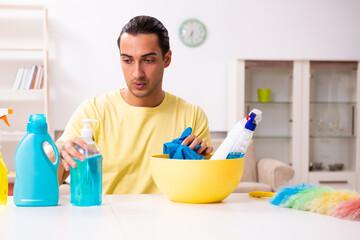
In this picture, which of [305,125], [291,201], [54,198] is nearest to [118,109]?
[54,198]

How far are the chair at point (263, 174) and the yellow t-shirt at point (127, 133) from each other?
1.60 m

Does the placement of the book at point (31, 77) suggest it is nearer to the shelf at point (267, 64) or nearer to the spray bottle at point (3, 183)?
the shelf at point (267, 64)

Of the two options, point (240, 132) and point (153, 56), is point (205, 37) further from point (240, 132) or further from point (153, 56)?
point (240, 132)

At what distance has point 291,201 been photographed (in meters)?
1.07

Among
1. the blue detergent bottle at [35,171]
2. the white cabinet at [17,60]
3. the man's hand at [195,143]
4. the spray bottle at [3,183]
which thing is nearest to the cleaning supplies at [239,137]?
the man's hand at [195,143]

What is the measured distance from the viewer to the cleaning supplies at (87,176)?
1022 millimetres

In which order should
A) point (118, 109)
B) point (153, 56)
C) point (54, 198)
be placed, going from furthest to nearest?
point (118, 109), point (153, 56), point (54, 198)

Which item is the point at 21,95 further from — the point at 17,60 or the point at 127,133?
the point at 127,133

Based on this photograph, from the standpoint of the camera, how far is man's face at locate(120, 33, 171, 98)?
153 cm

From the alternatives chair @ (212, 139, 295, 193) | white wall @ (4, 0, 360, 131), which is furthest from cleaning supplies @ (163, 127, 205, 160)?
white wall @ (4, 0, 360, 131)

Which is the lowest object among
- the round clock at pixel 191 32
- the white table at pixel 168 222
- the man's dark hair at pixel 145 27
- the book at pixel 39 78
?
the white table at pixel 168 222

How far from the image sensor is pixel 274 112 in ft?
13.6

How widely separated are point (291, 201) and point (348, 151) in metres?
3.43

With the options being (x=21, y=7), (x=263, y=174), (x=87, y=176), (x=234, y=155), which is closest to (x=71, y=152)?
(x=87, y=176)
